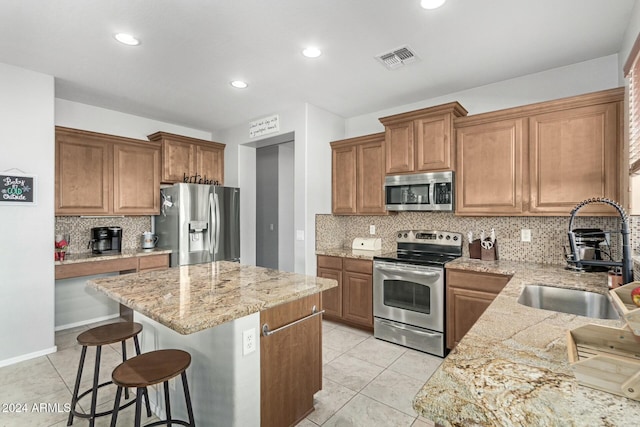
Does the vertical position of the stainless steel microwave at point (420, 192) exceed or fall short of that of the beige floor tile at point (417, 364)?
it exceeds it

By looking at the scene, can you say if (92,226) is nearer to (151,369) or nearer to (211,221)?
(211,221)

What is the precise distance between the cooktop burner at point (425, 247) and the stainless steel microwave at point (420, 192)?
0.40m

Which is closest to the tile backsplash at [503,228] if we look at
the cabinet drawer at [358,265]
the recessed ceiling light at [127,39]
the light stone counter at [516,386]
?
the cabinet drawer at [358,265]

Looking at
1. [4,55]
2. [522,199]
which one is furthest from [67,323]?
[522,199]

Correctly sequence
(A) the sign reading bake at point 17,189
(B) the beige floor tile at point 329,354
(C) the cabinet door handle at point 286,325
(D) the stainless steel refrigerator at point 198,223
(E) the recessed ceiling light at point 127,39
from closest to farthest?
1. (C) the cabinet door handle at point 286,325
2. (E) the recessed ceiling light at point 127,39
3. (A) the sign reading bake at point 17,189
4. (B) the beige floor tile at point 329,354
5. (D) the stainless steel refrigerator at point 198,223

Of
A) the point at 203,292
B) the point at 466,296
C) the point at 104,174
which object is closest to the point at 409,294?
the point at 466,296

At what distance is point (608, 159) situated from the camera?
8.01 ft

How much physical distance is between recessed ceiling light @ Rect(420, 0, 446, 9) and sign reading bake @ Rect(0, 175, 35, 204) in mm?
3626

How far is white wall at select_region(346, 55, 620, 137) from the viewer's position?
106 inches

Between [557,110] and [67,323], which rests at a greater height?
[557,110]

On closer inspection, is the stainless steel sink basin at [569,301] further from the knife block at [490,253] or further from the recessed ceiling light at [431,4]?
the recessed ceiling light at [431,4]

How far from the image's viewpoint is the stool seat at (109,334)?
1.79 metres

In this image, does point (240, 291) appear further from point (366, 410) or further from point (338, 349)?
point (338, 349)

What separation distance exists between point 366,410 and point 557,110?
286cm
